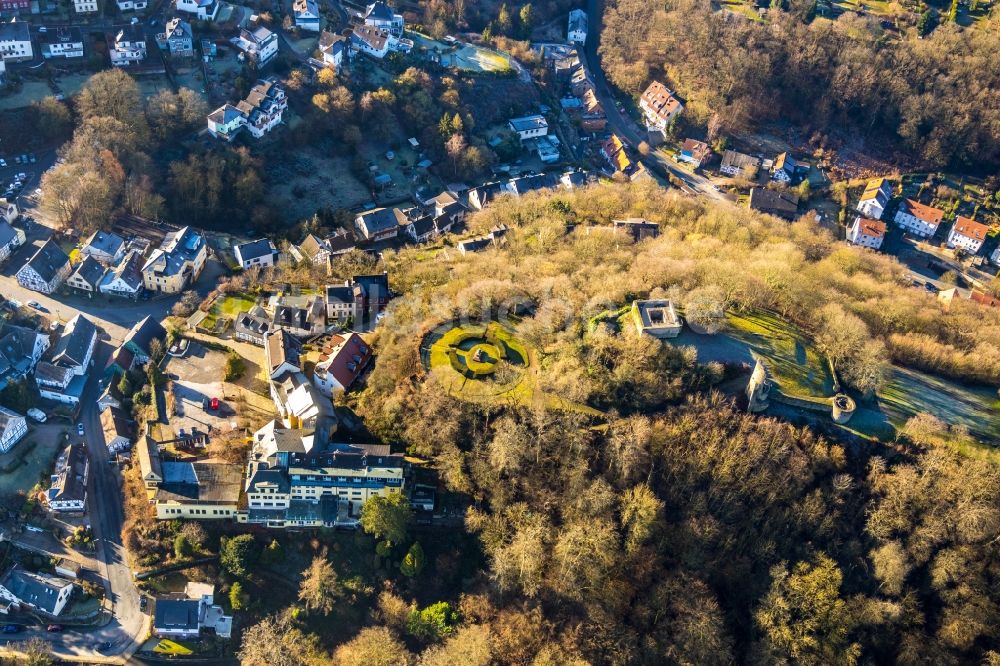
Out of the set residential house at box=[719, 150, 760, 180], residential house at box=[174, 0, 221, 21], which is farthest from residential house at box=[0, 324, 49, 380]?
residential house at box=[719, 150, 760, 180]

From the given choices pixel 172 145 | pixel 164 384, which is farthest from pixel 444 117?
pixel 164 384

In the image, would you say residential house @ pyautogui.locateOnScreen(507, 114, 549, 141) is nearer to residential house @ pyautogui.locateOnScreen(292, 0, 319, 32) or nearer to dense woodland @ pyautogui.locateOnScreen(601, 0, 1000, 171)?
dense woodland @ pyautogui.locateOnScreen(601, 0, 1000, 171)

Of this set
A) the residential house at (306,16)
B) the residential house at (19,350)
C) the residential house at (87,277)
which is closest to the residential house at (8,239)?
the residential house at (87,277)

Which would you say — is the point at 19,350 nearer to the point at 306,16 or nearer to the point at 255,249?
the point at 255,249

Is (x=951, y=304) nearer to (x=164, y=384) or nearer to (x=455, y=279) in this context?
(x=455, y=279)

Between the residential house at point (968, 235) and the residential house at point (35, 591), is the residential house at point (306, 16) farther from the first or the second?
the residential house at point (968, 235)

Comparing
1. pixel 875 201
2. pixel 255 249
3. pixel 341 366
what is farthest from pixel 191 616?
pixel 875 201
